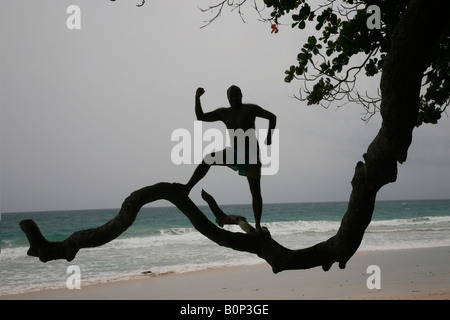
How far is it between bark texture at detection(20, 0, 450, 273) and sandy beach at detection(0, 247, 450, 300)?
7737 millimetres

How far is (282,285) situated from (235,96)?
929 cm

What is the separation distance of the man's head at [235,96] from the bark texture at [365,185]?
87 centimetres

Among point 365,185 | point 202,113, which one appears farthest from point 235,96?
point 365,185

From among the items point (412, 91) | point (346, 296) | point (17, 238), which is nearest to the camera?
point (412, 91)

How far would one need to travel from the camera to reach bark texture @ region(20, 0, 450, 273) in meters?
2.00

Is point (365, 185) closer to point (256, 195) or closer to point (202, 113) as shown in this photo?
point (256, 195)

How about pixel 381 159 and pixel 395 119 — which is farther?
pixel 381 159

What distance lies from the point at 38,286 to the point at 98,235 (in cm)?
1136

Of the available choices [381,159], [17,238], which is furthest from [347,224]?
[17,238]

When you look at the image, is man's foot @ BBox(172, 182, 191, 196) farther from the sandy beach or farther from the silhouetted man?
the sandy beach

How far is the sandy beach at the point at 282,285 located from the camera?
10148mm

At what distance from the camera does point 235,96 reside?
316 cm

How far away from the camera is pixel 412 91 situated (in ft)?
6.96

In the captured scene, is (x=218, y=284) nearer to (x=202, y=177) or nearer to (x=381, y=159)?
(x=202, y=177)
